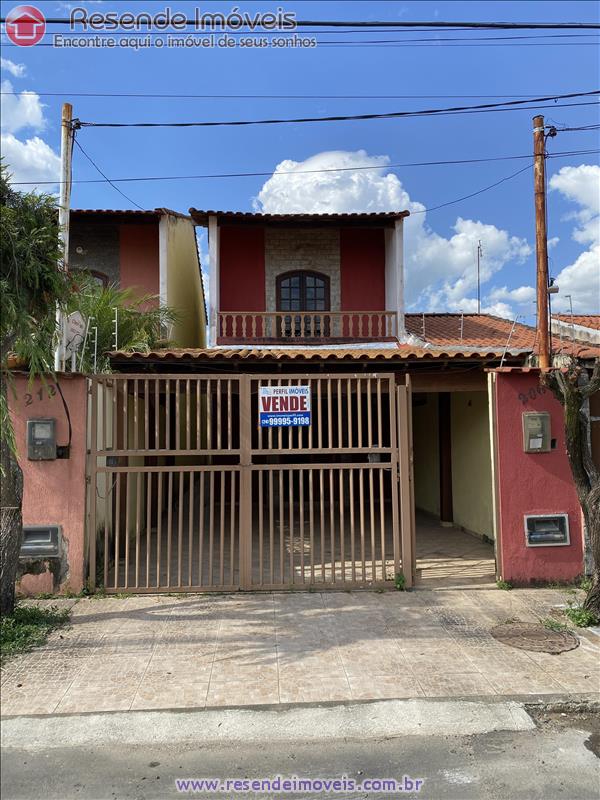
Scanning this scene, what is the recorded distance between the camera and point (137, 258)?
41.6ft

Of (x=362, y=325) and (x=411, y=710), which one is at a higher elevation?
(x=362, y=325)

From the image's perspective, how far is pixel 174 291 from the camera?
13219 mm

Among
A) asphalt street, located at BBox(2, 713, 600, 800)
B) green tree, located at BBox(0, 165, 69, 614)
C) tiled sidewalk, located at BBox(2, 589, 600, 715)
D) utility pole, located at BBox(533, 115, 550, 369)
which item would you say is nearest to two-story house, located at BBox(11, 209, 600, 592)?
tiled sidewalk, located at BBox(2, 589, 600, 715)

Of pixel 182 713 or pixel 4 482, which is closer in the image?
pixel 182 713

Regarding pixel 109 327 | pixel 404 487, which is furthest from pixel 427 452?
pixel 109 327

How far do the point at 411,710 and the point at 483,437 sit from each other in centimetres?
552

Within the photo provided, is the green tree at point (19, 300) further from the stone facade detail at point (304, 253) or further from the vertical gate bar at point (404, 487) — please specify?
the stone facade detail at point (304, 253)

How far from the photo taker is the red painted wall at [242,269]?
12.8 metres

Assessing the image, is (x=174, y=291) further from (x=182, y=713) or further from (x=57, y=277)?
(x=182, y=713)

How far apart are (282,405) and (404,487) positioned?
1655 millimetres

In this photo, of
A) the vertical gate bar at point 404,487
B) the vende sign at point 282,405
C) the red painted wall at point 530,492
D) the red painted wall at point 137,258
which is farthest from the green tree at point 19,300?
the red painted wall at point 137,258

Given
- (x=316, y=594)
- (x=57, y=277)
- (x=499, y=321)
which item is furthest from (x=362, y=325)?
(x=57, y=277)

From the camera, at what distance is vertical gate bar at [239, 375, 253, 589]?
19.6 feet

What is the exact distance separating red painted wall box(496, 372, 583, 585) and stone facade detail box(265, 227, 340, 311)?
23.7 feet
